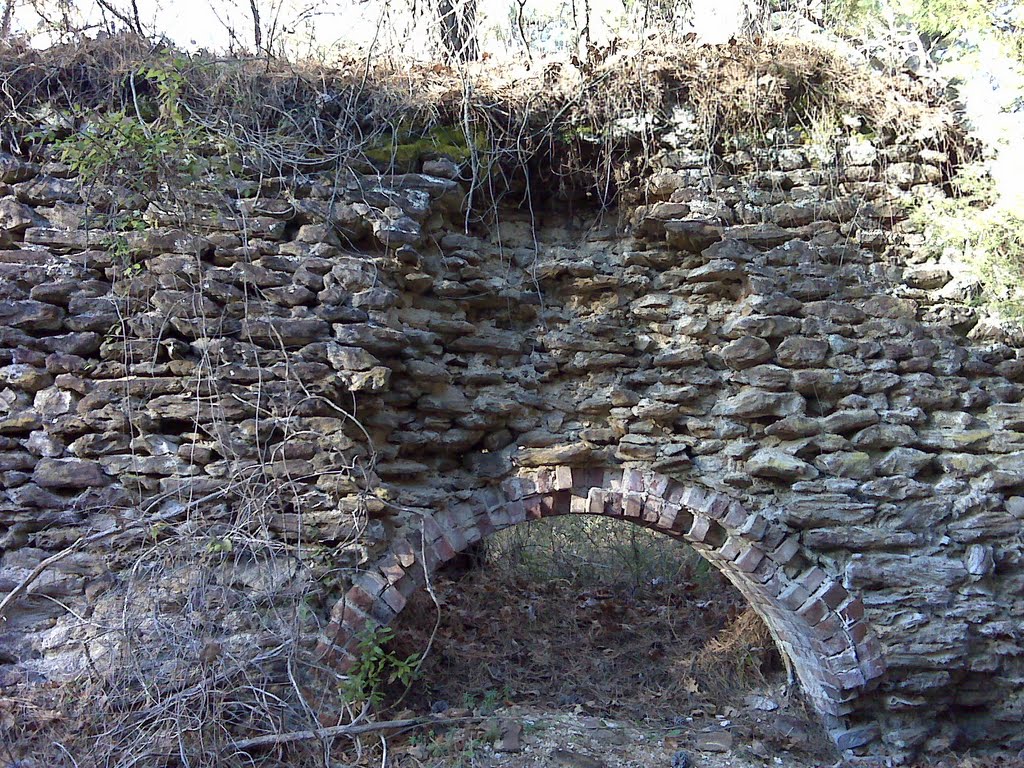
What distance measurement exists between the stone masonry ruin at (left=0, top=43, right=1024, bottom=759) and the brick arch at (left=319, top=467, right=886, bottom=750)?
13 millimetres

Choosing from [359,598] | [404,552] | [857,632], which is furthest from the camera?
[857,632]

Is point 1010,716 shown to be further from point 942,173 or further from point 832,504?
point 942,173

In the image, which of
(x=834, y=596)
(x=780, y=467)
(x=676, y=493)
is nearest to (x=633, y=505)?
(x=676, y=493)

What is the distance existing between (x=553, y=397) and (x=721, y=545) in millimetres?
1021

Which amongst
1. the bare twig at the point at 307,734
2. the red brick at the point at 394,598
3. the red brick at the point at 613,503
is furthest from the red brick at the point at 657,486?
the bare twig at the point at 307,734

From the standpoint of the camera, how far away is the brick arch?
3.38 m

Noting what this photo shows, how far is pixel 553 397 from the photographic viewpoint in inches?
146

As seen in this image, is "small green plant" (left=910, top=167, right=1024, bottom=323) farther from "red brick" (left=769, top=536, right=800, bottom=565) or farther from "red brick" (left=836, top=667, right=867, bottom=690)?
"red brick" (left=836, top=667, right=867, bottom=690)

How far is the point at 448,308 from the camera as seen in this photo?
367 centimetres

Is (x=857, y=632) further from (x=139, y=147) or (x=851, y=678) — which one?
(x=139, y=147)

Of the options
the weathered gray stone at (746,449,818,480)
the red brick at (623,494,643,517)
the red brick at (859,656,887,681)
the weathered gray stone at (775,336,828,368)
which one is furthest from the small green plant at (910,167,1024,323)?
the red brick at (623,494,643,517)

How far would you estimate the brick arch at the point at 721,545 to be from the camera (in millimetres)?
3381

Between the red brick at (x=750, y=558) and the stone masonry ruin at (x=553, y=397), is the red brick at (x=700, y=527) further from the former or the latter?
the red brick at (x=750, y=558)

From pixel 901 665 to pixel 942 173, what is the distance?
8.01ft
